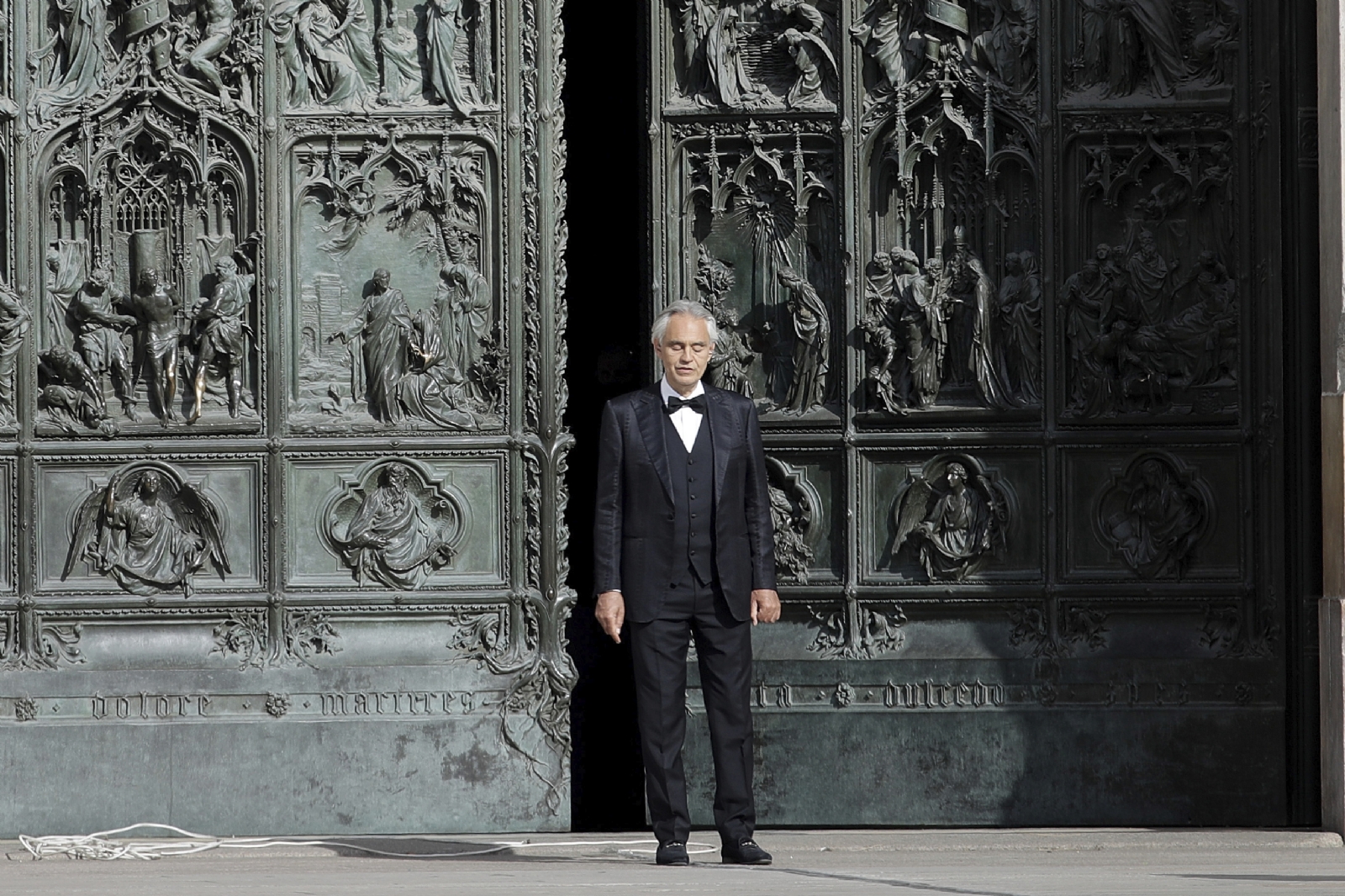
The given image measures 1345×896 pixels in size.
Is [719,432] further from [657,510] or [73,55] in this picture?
[73,55]

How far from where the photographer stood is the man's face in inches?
334

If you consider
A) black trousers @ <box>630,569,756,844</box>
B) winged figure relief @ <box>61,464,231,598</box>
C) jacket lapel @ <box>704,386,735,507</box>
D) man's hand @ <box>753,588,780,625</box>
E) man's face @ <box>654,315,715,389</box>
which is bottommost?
black trousers @ <box>630,569,756,844</box>

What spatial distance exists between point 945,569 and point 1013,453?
694 millimetres

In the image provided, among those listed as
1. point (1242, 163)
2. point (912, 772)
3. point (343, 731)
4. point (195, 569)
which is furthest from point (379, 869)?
point (1242, 163)

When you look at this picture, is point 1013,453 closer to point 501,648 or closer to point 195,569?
point 501,648

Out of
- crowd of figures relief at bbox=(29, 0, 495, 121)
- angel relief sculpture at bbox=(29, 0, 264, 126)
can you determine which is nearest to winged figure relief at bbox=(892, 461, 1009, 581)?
crowd of figures relief at bbox=(29, 0, 495, 121)

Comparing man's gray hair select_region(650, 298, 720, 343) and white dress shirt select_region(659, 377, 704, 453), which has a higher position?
man's gray hair select_region(650, 298, 720, 343)

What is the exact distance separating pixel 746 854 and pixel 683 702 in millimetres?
691

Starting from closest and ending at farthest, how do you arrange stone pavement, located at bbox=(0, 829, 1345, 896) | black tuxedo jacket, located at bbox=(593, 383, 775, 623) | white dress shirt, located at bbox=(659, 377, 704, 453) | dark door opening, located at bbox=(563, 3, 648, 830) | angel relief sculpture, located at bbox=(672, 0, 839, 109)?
stone pavement, located at bbox=(0, 829, 1345, 896) → black tuxedo jacket, located at bbox=(593, 383, 775, 623) → white dress shirt, located at bbox=(659, 377, 704, 453) → angel relief sculpture, located at bbox=(672, 0, 839, 109) → dark door opening, located at bbox=(563, 3, 648, 830)

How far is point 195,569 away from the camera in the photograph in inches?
403

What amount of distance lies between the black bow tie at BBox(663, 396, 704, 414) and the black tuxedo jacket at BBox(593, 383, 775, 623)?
1.2 inches

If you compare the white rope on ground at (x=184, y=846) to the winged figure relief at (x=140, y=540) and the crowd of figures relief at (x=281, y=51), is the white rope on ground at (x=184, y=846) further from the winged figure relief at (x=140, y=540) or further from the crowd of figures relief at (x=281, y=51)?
the crowd of figures relief at (x=281, y=51)

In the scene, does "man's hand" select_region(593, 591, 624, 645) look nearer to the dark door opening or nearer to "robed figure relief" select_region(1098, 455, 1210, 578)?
"robed figure relief" select_region(1098, 455, 1210, 578)

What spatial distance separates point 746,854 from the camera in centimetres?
847
